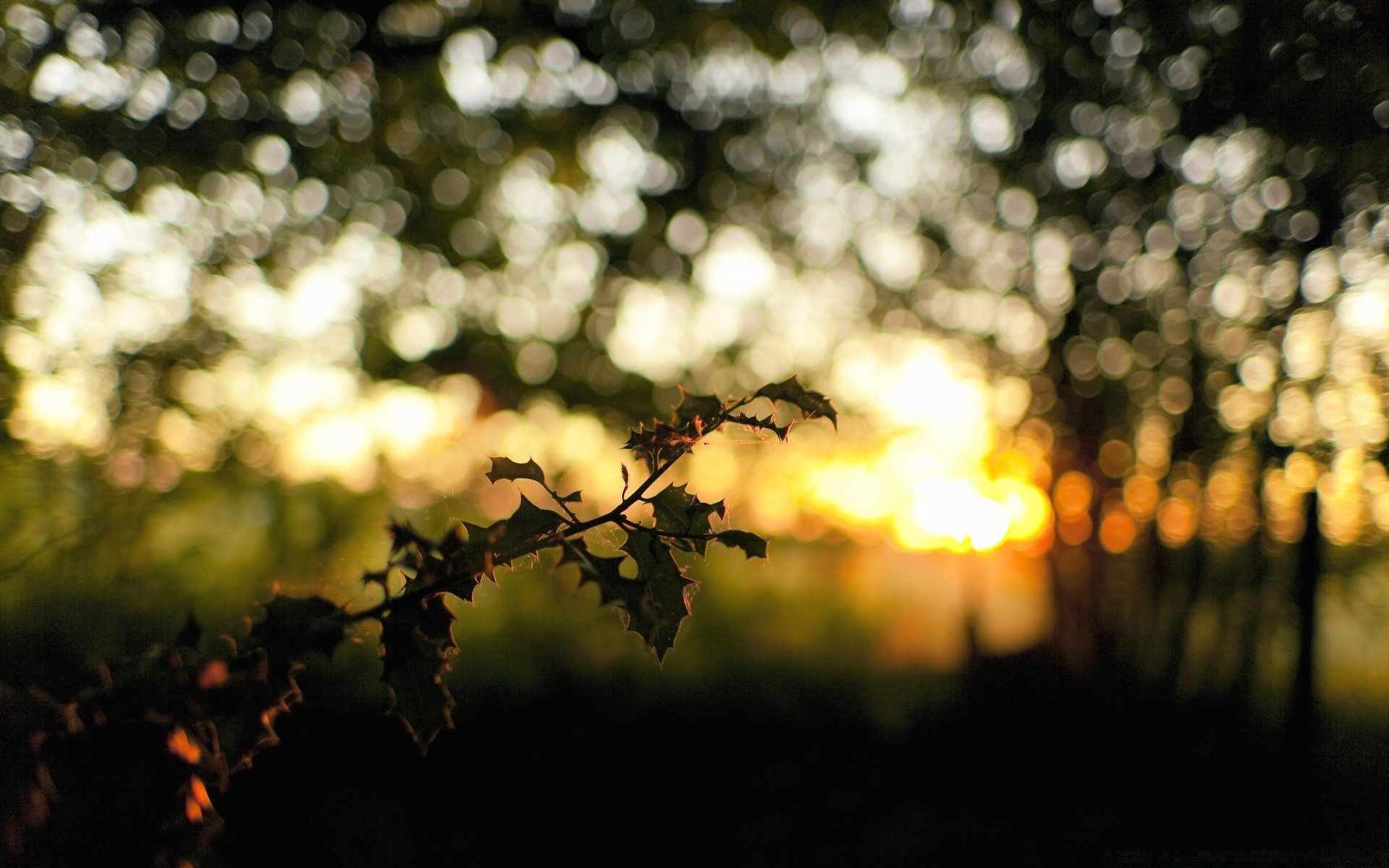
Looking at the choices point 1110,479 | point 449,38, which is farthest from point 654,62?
point 1110,479

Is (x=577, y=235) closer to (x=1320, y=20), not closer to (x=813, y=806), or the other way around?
(x=1320, y=20)

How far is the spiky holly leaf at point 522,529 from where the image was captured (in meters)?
0.93

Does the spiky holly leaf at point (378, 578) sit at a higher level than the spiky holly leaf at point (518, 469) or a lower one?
lower

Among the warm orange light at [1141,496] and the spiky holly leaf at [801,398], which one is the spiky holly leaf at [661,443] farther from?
the warm orange light at [1141,496]

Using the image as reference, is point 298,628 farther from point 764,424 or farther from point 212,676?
point 764,424

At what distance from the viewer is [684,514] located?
39.8 inches

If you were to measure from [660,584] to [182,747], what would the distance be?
1.87 feet

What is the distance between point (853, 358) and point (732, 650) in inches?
161

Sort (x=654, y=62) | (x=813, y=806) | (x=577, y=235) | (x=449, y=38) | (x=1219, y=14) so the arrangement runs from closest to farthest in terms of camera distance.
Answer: (x=1219, y=14), (x=449, y=38), (x=654, y=62), (x=577, y=235), (x=813, y=806)

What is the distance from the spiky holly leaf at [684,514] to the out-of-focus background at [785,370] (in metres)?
1.37

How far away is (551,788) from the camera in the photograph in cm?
718

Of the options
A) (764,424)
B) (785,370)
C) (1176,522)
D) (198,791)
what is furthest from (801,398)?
(1176,522)

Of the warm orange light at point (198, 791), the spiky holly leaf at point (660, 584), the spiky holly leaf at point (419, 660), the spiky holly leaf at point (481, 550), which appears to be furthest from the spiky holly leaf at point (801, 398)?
the warm orange light at point (198, 791)

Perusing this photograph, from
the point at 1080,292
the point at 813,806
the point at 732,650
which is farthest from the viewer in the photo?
the point at 732,650
